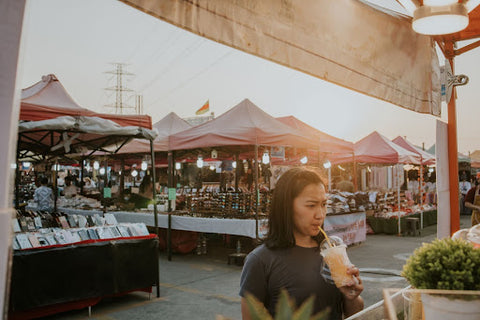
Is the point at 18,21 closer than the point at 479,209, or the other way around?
the point at 18,21

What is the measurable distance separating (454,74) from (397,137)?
14408 mm

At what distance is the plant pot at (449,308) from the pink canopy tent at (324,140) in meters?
8.50

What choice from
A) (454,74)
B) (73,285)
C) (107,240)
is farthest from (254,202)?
(454,74)

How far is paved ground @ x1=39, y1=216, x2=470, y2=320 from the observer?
5.29 m

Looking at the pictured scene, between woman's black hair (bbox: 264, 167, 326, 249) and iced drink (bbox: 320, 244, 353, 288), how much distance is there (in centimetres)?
38

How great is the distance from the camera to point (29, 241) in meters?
4.88

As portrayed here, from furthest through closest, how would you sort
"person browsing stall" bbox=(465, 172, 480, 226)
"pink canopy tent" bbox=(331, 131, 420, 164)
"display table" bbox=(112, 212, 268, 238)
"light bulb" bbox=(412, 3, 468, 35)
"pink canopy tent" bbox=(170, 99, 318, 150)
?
"pink canopy tent" bbox=(331, 131, 420, 164) → "pink canopy tent" bbox=(170, 99, 318, 150) → "display table" bbox=(112, 212, 268, 238) → "person browsing stall" bbox=(465, 172, 480, 226) → "light bulb" bbox=(412, 3, 468, 35)

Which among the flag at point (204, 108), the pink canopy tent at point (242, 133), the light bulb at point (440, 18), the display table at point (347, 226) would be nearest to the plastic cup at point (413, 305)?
the light bulb at point (440, 18)

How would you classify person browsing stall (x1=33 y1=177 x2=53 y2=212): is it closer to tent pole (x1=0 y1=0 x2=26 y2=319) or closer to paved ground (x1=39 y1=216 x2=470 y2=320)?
paved ground (x1=39 y1=216 x2=470 y2=320)

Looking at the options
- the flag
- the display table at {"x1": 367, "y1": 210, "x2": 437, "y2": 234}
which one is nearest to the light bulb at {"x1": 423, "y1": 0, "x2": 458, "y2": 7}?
the display table at {"x1": 367, "y1": 210, "x2": 437, "y2": 234}

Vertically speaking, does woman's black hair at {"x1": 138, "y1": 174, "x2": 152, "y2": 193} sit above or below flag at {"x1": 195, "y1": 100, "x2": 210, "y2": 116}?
below

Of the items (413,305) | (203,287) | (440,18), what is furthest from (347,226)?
(413,305)

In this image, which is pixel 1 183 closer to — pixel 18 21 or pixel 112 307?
pixel 18 21

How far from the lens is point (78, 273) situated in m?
5.09
